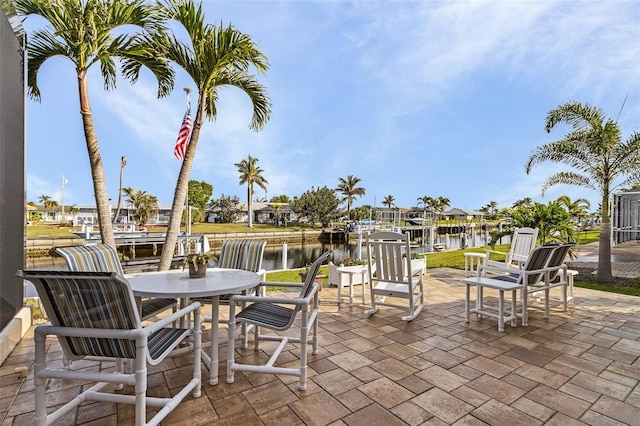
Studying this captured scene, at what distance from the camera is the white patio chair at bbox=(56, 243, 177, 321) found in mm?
2598

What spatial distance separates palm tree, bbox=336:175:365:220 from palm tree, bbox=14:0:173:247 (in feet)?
122

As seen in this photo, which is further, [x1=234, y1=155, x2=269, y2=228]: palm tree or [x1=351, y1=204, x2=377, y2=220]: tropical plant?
[x1=351, y1=204, x2=377, y2=220]: tropical plant

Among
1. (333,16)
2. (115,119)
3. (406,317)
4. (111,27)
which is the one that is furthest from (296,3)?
(115,119)

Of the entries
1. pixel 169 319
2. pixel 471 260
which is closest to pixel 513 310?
pixel 471 260

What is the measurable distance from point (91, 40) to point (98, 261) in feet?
9.93

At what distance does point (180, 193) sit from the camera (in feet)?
16.5

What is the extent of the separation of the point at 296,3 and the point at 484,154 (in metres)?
19.6

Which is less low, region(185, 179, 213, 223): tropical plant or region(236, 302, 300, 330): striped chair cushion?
region(185, 179, 213, 223): tropical plant

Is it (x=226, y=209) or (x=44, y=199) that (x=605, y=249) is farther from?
(x=44, y=199)

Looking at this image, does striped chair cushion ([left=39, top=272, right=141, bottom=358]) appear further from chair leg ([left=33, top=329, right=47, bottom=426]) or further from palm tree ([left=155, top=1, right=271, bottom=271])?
palm tree ([left=155, top=1, right=271, bottom=271])

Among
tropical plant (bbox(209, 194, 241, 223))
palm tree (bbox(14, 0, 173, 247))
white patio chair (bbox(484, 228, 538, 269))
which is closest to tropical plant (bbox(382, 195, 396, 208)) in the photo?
tropical plant (bbox(209, 194, 241, 223))

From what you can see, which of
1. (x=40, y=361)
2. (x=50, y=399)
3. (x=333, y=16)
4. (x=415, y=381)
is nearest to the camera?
(x=40, y=361)

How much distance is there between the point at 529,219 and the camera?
6.98 metres

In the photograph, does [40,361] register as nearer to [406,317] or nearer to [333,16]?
[406,317]
